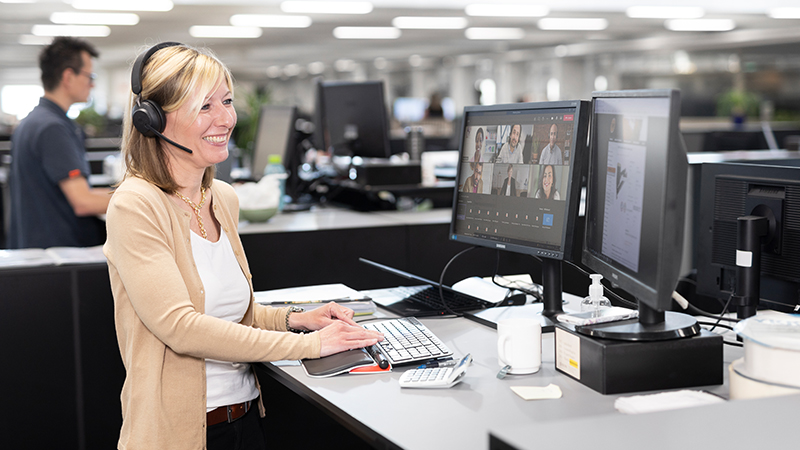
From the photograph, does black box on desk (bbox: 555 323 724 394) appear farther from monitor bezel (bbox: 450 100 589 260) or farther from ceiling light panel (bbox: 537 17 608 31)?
ceiling light panel (bbox: 537 17 608 31)

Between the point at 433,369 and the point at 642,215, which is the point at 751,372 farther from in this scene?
the point at 433,369

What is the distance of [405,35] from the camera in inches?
465

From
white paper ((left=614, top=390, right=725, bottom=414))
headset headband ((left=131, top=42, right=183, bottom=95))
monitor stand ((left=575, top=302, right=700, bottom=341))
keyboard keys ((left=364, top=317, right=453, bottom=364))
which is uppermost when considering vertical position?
headset headband ((left=131, top=42, right=183, bottom=95))

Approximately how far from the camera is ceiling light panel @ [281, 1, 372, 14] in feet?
27.6

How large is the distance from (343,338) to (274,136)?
101 inches

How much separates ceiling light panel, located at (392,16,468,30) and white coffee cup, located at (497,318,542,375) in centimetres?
884

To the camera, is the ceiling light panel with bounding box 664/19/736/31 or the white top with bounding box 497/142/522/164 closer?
the white top with bounding box 497/142/522/164

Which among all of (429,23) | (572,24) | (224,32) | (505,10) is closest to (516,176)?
(505,10)

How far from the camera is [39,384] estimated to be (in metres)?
2.32

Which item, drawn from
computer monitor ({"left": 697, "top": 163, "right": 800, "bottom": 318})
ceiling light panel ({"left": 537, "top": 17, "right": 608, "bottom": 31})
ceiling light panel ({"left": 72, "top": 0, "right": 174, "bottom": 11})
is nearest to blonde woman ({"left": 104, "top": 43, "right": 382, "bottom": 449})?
computer monitor ({"left": 697, "top": 163, "right": 800, "bottom": 318})

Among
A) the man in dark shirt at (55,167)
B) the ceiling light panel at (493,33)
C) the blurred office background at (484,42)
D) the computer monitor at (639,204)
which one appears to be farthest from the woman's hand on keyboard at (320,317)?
the ceiling light panel at (493,33)

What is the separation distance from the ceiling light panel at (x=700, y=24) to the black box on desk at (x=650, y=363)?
33.2 ft

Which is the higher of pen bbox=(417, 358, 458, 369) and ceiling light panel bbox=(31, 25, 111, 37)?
ceiling light panel bbox=(31, 25, 111, 37)

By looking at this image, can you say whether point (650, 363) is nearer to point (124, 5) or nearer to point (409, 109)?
point (124, 5)
